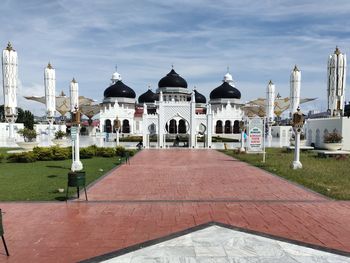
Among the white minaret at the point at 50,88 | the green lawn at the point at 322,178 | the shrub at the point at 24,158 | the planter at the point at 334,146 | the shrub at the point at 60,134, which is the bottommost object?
the green lawn at the point at 322,178

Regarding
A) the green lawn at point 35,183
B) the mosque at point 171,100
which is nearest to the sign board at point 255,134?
Answer: the green lawn at point 35,183

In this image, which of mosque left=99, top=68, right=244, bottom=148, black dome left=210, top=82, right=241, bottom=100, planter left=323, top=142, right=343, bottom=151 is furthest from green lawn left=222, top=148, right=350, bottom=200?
black dome left=210, top=82, right=241, bottom=100

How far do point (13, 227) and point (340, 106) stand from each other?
27.6 m

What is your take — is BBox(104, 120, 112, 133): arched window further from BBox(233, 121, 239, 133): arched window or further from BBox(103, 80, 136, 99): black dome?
BBox(233, 121, 239, 133): arched window

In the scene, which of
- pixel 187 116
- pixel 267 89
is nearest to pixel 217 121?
pixel 267 89

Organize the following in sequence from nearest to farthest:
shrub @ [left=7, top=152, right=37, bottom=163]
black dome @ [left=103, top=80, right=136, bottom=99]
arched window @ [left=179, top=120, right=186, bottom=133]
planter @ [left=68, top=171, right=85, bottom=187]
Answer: planter @ [left=68, top=171, right=85, bottom=187], shrub @ [left=7, top=152, right=37, bottom=163], arched window @ [left=179, top=120, right=186, bottom=133], black dome @ [left=103, top=80, right=136, bottom=99]

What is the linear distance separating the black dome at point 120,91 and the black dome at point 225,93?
14.2 meters

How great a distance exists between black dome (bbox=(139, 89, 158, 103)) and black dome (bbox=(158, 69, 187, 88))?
6904mm

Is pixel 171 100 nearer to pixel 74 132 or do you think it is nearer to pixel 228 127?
pixel 228 127

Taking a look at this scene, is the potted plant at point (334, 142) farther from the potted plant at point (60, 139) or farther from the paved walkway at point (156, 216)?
the potted plant at point (60, 139)

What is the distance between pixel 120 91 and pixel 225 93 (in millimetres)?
17998

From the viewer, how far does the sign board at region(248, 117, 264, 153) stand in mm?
18203

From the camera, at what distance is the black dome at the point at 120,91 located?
54.7m

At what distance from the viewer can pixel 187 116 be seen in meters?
29.5
